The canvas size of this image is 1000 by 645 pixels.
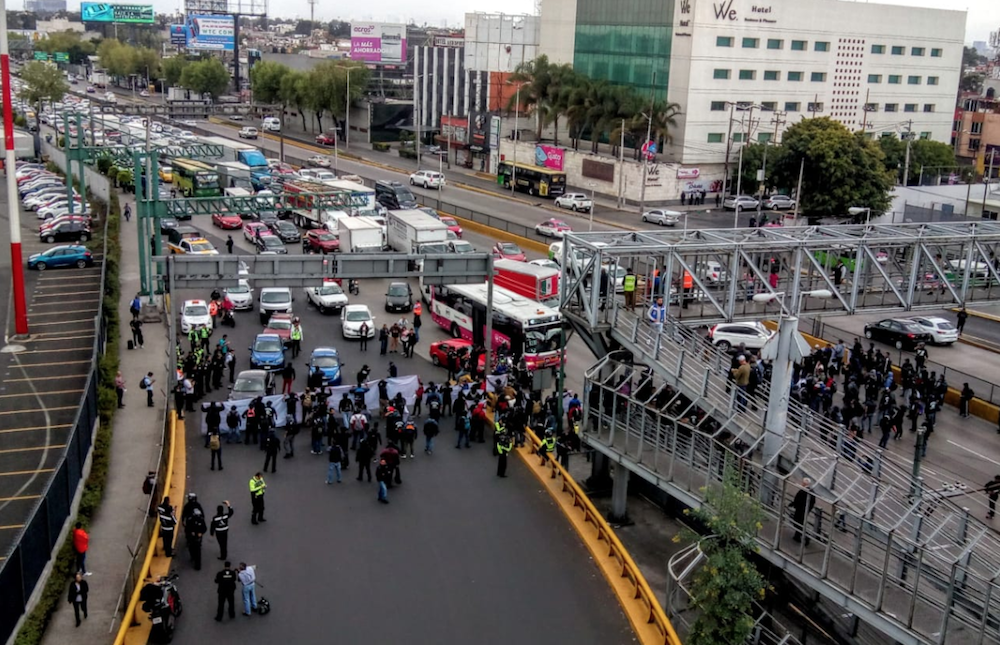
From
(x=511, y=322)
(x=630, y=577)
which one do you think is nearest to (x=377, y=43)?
(x=511, y=322)

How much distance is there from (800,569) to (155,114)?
80801 mm

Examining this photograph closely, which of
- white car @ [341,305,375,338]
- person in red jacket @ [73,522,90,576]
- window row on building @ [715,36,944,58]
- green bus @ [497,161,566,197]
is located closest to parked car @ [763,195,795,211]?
window row on building @ [715,36,944,58]

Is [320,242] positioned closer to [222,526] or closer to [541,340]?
[541,340]

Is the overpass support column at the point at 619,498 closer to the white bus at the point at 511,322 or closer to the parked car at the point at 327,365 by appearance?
the white bus at the point at 511,322

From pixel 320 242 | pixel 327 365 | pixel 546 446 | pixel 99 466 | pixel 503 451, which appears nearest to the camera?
pixel 503 451

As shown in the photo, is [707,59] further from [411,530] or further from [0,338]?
[411,530]

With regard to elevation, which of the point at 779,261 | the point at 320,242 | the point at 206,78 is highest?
the point at 206,78

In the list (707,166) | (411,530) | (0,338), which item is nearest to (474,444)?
(411,530)

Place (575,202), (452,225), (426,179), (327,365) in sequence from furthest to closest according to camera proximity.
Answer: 1. (426,179)
2. (575,202)
3. (452,225)
4. (327,365)

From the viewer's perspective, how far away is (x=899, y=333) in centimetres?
3616

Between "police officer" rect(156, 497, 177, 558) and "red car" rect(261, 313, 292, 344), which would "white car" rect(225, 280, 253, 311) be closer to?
"red car" rect(261, 313, 292, 344)

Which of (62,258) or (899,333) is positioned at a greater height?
(899,333)

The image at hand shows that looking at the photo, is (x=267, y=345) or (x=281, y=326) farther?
(x=281, y=326)

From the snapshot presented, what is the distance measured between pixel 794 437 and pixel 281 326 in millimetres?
19462
